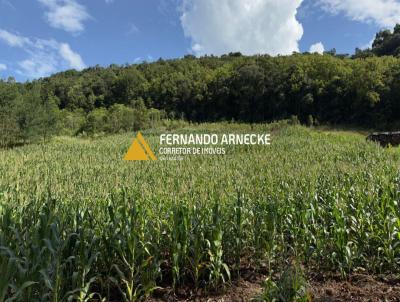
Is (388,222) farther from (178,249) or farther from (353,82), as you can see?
(353,82)

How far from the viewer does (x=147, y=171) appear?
8633 millimetres

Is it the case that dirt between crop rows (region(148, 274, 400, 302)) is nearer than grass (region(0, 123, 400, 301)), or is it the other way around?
grass (region(0, 123, 400, 301))

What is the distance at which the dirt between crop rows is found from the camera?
265 centimetres

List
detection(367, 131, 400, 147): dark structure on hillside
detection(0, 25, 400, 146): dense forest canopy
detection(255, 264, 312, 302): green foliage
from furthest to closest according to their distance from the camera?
detection(0, 25, 400, 146): dense forest canopy
detection(367, 131, 400, 147): dark structure on hillside
detection(255, 264, 312, 302): green foliage

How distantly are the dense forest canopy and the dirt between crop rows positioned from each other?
2491cm

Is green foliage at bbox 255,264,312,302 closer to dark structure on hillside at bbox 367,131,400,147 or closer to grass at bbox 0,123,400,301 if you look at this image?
grass at bbox 0,123,400,301

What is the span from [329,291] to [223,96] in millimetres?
53529

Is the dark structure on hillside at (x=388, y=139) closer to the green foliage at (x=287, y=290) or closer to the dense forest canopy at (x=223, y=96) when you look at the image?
the green foliage at (x=287, y=290)

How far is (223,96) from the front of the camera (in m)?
54.9

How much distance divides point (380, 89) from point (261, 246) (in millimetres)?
37378

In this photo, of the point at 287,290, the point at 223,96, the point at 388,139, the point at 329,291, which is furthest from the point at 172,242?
the point at 223,96

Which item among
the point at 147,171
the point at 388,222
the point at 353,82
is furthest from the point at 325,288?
the point at 353,82

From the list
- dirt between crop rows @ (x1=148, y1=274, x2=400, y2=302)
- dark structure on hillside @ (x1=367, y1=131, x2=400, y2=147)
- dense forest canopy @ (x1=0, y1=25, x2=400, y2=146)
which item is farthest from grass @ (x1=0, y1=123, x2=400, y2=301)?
dense forest canopy @ (x1=0, y1=25, x2=400, y2=146)

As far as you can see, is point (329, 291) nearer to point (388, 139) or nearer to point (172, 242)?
point (172, 242)
